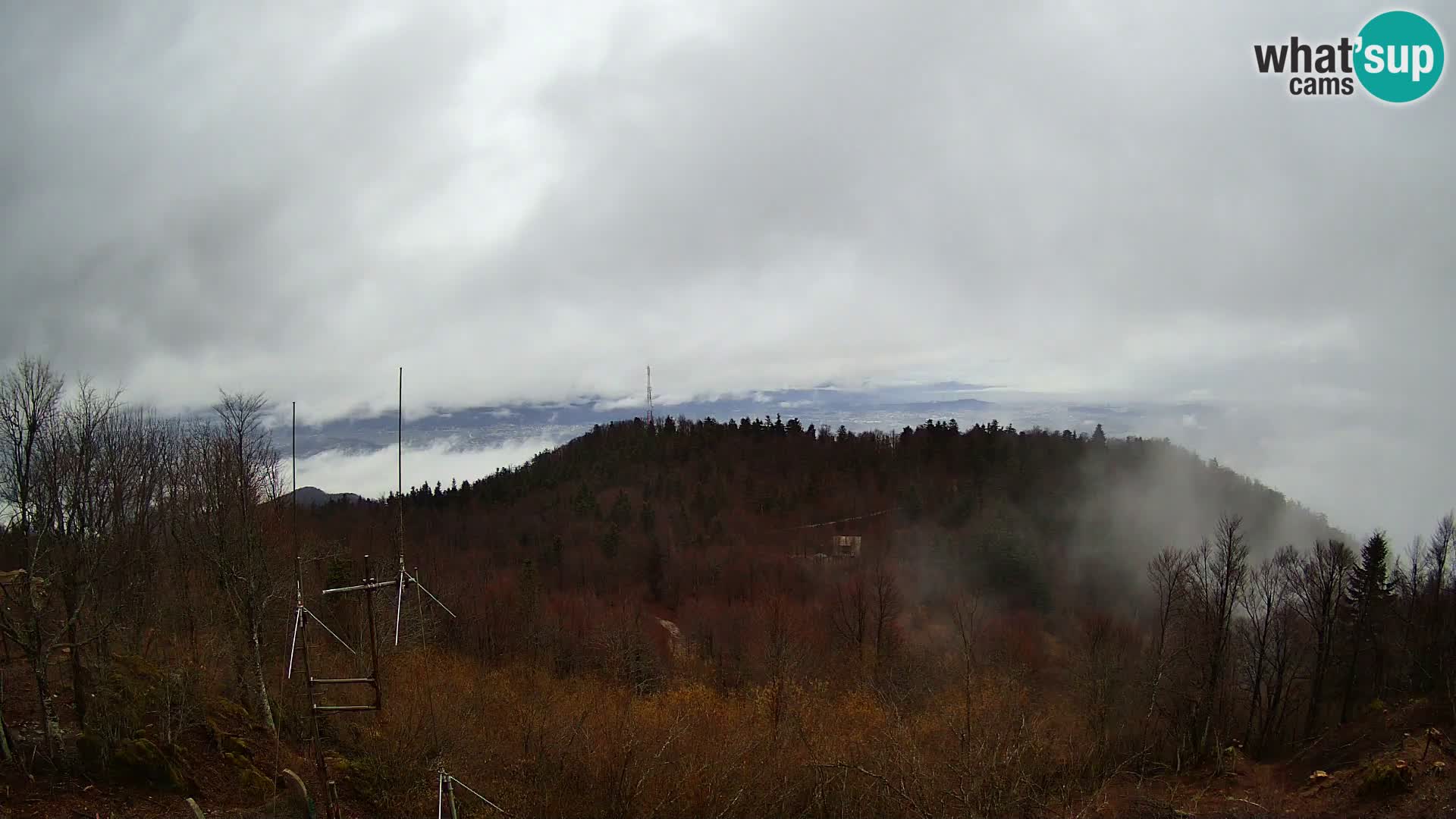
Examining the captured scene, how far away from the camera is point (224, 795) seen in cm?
1891

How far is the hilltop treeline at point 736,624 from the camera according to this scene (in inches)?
751

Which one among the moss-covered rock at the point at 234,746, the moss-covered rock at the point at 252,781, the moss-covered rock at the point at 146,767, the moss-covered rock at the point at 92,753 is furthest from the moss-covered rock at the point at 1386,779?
the moss-covered rock at the point at 92,753

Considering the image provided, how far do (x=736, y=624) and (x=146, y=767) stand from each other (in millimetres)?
45266

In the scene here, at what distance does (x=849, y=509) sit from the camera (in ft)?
325

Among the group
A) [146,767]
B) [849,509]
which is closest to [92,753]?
[146,767]

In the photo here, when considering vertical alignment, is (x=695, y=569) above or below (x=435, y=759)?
below

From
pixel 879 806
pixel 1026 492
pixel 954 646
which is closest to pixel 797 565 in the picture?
pixel 954 646

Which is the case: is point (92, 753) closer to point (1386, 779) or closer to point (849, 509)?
point (1386, 779)

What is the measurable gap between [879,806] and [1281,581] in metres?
43.9

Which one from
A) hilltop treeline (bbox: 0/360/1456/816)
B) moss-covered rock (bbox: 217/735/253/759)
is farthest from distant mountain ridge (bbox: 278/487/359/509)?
moss-covered rock (bbox: 217/735/253/759)

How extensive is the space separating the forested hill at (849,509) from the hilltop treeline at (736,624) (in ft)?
1.76

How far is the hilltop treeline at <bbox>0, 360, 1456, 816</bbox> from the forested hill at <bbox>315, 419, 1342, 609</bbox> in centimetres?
54

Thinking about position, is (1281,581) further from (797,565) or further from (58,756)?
(58,756)

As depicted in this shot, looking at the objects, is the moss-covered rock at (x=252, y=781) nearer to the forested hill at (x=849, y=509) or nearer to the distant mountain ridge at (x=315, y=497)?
the distant mountain ridge at (x=315, y=497)
